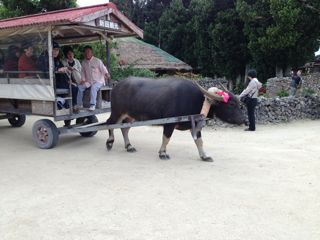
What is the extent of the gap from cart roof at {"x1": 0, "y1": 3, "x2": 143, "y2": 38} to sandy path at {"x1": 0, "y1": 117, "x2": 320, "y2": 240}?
87.0 inches

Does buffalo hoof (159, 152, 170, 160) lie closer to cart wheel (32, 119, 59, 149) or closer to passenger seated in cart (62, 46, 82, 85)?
cart wheel (32, 119, 59, 149)

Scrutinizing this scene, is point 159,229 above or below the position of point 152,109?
below

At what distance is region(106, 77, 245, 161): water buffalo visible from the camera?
593 centimetres

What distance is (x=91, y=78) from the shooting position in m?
7.18

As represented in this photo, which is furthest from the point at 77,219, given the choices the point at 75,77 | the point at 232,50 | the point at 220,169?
the point at 232,50

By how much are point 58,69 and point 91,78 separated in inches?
24.6

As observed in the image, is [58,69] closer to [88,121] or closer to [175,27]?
[88,121]

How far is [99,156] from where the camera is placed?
6.45 meters

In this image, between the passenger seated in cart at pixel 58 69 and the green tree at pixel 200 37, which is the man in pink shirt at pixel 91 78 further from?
the green tree at pixel 200 37

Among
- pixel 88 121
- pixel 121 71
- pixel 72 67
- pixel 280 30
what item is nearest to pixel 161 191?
pixel 72 67

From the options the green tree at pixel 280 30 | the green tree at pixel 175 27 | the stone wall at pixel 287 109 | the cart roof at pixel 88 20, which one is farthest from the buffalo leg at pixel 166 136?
A: the green tree at pixel 175 27

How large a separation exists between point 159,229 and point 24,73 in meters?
4.72

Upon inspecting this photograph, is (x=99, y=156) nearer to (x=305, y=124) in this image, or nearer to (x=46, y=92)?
(x=46, y=92)

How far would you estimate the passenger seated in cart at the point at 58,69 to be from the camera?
6.68m
